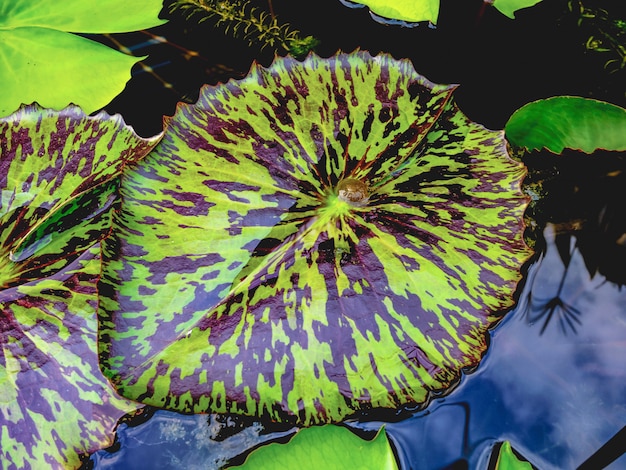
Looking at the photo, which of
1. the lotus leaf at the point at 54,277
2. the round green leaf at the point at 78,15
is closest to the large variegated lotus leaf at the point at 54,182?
the lotus leaf at the point at 54,277

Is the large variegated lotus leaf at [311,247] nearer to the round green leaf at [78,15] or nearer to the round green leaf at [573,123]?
the round green leaf at [573,123]

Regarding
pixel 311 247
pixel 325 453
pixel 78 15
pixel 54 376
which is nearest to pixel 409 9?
pixel 311 247

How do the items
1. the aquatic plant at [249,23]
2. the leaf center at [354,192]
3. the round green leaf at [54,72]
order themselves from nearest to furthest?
the leaf center at [354,192]
the round green leaf at [54,72]
the aquatic plant at [249,23]

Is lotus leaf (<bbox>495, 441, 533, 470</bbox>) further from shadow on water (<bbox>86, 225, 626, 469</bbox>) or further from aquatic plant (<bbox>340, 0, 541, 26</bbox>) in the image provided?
aquatic plant (<bbox>340, 0, 541, 26</bbox>)

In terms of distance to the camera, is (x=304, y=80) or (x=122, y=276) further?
(x=304, y=80)

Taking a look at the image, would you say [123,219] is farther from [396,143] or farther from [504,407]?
[504,407]

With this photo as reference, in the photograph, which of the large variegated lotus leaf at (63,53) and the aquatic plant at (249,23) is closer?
the large variegated lotus leaf at (63,53)

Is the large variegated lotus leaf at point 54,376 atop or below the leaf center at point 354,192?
below

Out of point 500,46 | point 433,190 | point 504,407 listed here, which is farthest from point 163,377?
point 500,46

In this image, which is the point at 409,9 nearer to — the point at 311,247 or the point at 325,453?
the point at 311,247
